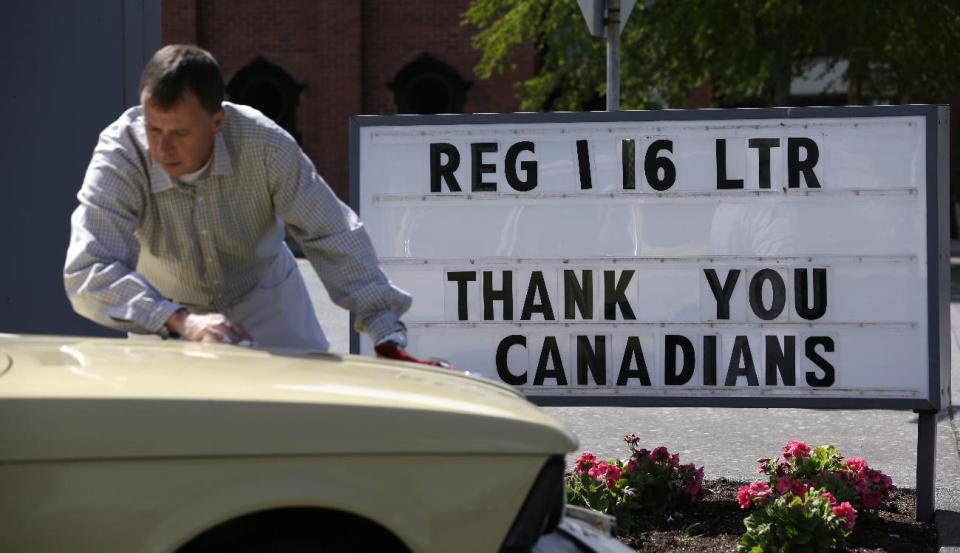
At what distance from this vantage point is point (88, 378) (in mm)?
2734

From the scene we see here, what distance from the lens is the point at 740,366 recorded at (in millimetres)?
5934

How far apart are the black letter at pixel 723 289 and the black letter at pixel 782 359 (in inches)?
7.7

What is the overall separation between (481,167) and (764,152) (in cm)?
114

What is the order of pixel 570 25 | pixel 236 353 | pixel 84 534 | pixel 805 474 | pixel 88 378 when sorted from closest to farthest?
pixel 84 534
pixel 88 378
pixel 236 353
pixel 805 474
pixel 570 25

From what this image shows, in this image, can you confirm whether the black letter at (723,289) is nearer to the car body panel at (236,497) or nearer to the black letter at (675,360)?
the black letter at (675,360)

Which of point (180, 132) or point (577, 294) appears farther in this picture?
point (577, 294)

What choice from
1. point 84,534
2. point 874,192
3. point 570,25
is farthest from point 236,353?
point 570,25

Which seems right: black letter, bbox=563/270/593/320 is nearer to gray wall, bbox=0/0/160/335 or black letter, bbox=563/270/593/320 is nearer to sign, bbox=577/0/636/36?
gray wall, bbox=0/0/160/335

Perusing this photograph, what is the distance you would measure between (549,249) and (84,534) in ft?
12.0

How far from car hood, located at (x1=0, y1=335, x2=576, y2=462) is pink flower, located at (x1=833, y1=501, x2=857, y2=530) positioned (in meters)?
2.54

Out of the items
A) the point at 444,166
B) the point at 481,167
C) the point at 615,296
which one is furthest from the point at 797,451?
the point at 444,166

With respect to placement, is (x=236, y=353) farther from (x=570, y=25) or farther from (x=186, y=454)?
(x=570, y=25)

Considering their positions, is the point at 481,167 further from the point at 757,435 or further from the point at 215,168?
the point at 757,435

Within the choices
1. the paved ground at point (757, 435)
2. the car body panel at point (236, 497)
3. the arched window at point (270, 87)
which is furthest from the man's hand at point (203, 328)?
the arched window at point (270, 87)
